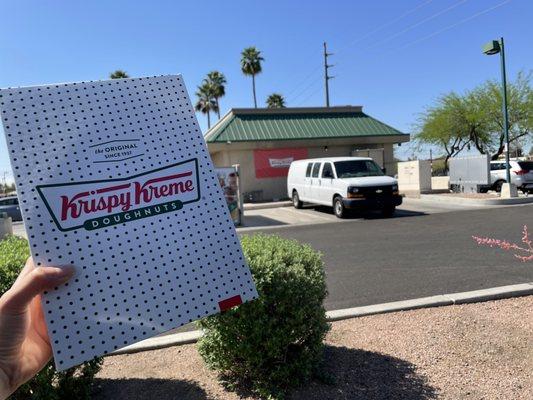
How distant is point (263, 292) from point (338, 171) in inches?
498

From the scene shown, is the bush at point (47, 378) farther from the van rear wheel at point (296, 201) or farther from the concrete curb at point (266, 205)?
the concrete curb at point (266, 205)

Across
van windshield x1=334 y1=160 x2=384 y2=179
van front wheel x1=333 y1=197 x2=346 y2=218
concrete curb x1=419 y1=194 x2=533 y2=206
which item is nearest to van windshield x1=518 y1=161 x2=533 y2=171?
concrete curb x1=419 y1=194 x2=533 y2=206

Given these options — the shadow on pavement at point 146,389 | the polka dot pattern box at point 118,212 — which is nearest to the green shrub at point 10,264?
the shadow on pavement at point 146,389

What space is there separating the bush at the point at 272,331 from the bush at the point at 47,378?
843mm

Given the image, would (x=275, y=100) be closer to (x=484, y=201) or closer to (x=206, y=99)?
(x=206, y=99)

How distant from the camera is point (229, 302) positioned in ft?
5.14

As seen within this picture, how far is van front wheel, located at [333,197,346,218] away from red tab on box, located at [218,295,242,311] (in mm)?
13399

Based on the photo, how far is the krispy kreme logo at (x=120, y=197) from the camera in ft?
4.57

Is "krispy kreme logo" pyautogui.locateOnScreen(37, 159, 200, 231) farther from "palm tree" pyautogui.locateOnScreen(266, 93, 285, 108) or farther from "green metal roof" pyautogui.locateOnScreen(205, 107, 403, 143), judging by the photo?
"palm tree" pyautogui.locateOnScreen(266, 93, 285, 108)

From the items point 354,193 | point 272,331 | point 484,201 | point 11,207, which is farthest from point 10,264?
point 11,207

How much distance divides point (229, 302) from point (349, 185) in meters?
13.1

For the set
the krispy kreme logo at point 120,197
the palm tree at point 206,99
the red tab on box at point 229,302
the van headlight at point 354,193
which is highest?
the palm tree at point 206,99

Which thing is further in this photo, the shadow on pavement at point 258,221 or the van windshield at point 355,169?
the van windshield at point 355,169

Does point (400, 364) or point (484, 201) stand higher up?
point (484, 201)
